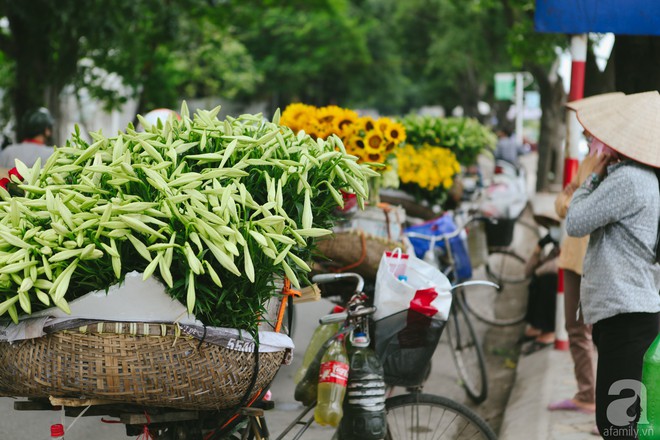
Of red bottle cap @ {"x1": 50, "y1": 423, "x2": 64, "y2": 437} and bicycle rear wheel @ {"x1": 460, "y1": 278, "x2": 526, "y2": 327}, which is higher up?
red bottle cap @ {"x1": 50, "y1": 423, "x2": 64, "y2": 437}

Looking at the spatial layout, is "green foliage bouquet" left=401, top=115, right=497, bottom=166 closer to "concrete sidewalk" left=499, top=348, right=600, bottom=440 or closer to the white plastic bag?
"concrete sidewalk" left=499, top=348, right=600, bottom=440

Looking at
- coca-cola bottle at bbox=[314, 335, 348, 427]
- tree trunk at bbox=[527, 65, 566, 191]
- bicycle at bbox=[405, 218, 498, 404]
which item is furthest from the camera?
tree trunk at bbox=[527, 65, 566, 191]

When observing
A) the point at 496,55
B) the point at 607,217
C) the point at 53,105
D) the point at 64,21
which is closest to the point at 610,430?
the point at 607,217

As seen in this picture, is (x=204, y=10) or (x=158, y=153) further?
(x=204, y=10)

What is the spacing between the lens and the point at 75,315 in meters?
2.47

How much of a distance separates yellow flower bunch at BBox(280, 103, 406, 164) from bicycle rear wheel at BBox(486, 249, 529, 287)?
330 centimetres

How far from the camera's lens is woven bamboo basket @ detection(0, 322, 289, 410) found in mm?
2443

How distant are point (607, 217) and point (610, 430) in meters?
0.99

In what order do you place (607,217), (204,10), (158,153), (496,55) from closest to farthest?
1. (158,153)
2. (607,217)
3. (204,10)
4. (496,55)

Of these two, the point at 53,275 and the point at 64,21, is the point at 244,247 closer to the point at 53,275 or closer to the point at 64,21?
the point at 53,275

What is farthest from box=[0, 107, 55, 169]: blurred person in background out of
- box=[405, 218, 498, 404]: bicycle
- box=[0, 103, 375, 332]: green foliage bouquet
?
box=[0, 103, 375, 332]: green foliage bouquet

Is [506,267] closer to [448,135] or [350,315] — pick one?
[448,135]

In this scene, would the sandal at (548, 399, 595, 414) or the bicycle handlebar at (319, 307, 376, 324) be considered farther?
the sandal at (548, 399, 595, 414)

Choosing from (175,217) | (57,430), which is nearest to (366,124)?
(175,217)
